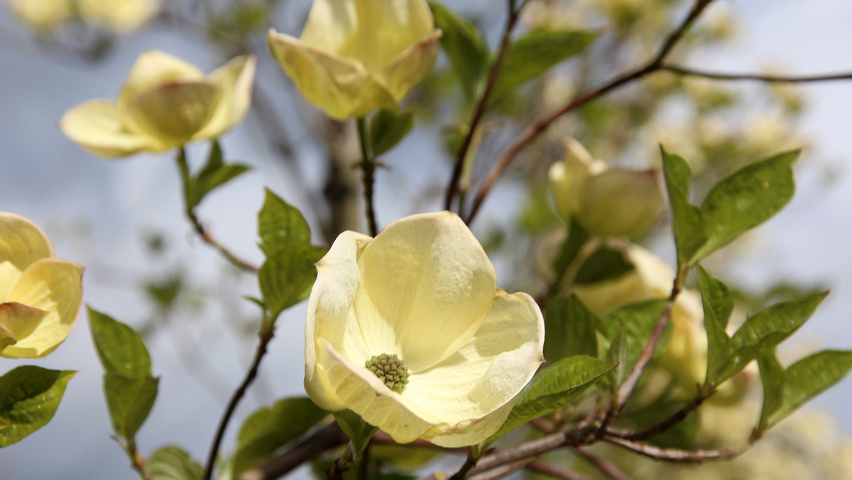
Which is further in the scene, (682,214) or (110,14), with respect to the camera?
(110,14)

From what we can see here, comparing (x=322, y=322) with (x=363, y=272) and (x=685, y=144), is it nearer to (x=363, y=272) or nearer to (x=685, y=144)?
(x=363, y=272)

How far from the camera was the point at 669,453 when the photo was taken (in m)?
0.33

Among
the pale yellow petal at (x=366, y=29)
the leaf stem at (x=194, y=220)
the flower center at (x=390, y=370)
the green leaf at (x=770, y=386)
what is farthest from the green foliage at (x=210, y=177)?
the green leaf at (x=770, y=386)

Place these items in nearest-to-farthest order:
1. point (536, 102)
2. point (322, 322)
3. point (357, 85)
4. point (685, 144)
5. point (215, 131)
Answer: point (322, 322)
point (357, 85)
point (215, 131)
point (536, 102)
point (685, 144)

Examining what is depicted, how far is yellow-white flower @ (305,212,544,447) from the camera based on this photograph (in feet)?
0.77

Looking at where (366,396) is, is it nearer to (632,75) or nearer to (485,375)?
(485,375)

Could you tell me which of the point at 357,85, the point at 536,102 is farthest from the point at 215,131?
the point at 536,102

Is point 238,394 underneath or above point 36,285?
underneath

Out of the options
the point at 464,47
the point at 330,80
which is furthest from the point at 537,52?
the point at 330,80

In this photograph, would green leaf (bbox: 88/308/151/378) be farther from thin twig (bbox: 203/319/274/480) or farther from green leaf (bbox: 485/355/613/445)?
green leaf (bbox: 485/355/613/445)

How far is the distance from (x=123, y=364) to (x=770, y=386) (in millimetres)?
335

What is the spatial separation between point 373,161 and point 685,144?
1.49 metres

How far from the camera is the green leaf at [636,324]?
1.22ft

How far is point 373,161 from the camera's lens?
1.29ft
